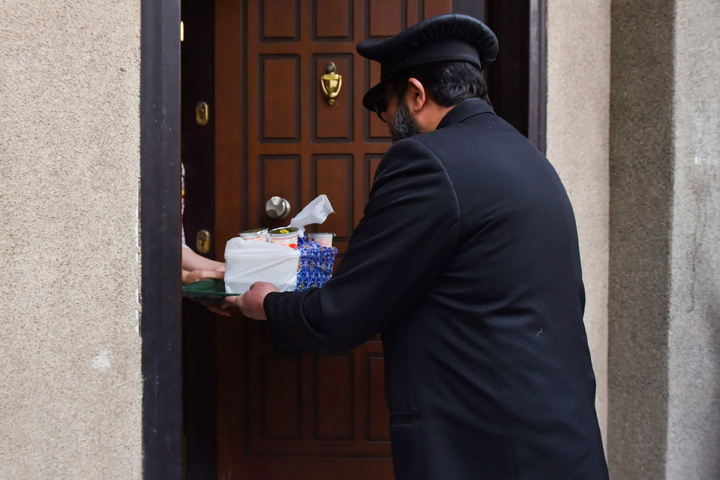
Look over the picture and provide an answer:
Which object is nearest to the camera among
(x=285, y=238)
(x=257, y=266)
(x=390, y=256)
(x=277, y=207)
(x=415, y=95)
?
(x=390, y=256)

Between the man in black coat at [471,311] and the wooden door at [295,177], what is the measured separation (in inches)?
44.8

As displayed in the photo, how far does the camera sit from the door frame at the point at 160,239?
1453 millimetres

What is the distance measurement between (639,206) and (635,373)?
67cm

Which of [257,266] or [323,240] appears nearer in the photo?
[257,266]

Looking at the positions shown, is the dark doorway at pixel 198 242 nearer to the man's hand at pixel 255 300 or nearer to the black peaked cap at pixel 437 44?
the man's hand at pixel 255 300

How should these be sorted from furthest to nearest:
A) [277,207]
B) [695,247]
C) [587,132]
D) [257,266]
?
1. [277,207]
2. [587,132]
3. [695,247]
4. [257,266]

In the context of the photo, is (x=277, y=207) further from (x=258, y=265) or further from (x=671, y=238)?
(x=671, y=238)

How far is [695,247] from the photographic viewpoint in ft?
6.45

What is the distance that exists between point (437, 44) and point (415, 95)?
14 cm

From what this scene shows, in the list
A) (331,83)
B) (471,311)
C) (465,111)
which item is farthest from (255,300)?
(331,83)

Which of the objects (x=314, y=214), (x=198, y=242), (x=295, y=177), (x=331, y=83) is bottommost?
(x=198, y=242)

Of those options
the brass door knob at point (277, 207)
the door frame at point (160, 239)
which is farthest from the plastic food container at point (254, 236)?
the brass door knob at point (277, 207)

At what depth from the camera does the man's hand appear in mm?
1513

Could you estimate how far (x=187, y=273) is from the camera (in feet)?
6.38
